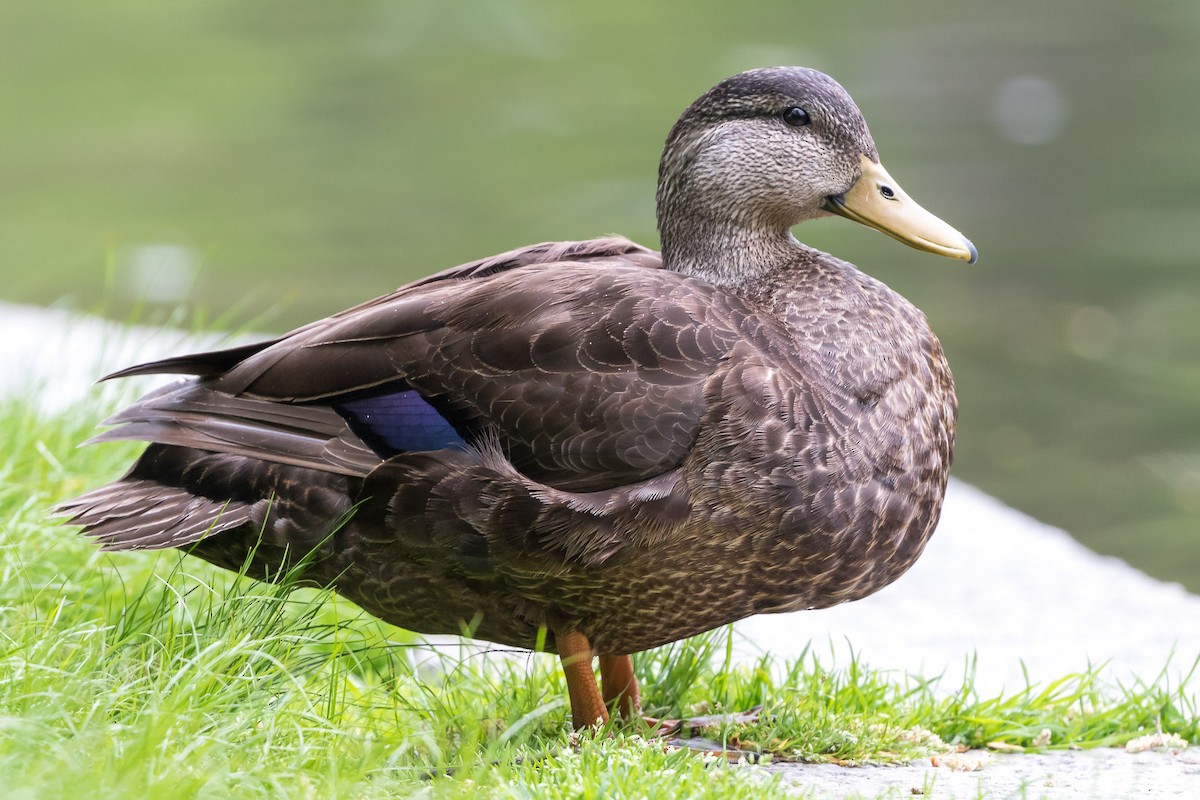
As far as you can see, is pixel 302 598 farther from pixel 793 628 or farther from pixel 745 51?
pixel 745 51

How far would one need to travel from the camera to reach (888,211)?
139 inches

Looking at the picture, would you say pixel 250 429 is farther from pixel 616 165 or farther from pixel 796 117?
pixel 616 165

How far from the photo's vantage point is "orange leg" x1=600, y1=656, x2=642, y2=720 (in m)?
3.51

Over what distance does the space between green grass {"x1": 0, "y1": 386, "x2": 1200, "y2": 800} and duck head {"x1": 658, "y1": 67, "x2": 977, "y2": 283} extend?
0.94 m

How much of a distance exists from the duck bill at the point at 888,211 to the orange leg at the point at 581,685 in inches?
43.6

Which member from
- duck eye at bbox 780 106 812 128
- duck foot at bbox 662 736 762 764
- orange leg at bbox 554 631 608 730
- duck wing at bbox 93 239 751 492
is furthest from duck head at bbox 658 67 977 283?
duck foot at bbox 662 736 762 764

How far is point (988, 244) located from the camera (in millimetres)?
10328

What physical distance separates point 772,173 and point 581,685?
3.87 feet

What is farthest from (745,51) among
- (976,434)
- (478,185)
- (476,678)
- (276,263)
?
(476,678)

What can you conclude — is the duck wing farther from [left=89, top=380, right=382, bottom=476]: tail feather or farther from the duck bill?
the duck bill

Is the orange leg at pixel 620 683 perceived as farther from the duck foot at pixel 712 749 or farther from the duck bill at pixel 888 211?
the duck bill at pixel 888 211

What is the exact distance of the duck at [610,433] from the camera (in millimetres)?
3113

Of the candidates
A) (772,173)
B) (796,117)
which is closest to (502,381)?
(772,173)

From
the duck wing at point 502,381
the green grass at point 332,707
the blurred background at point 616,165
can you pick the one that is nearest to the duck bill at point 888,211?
the duck wing at point 502,381
